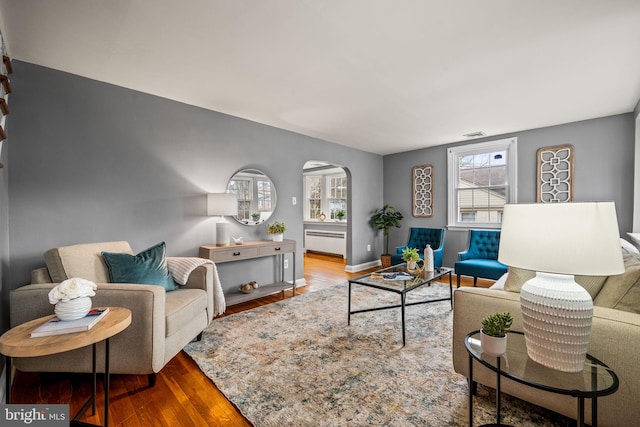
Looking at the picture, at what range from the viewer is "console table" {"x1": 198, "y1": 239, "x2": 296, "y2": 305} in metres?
3.18

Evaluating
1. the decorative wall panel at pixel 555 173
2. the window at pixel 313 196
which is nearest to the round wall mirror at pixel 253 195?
the window at pixel 313 196

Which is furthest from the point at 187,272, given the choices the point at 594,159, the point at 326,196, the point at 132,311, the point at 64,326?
the point at 326,196

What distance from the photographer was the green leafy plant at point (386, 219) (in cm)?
573

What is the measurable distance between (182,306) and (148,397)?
0.56 m

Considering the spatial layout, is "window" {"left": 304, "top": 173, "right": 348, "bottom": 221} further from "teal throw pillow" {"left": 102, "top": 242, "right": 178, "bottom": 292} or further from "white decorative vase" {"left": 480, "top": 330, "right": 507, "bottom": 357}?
"white decorative vase" {"left": 480, "top": 330, "right": 507, "bottom": 357}

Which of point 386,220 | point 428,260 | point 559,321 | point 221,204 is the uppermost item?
point 221,204

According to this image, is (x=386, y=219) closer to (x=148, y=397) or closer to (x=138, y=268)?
(x=138, y=268)

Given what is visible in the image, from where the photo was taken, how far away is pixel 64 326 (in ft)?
4.51

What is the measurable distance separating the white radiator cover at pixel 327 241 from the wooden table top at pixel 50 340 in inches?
219

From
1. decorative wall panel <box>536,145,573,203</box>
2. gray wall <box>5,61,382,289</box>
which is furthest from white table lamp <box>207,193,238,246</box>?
decorative wall panel <box>536,145,573,203</box>

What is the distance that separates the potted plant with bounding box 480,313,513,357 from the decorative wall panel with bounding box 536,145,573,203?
371 centimetres

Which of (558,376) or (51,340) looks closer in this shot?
(558,376)

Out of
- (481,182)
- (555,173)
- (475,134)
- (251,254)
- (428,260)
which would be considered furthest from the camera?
(481,182)

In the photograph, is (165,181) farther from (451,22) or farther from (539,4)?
(539,4)
